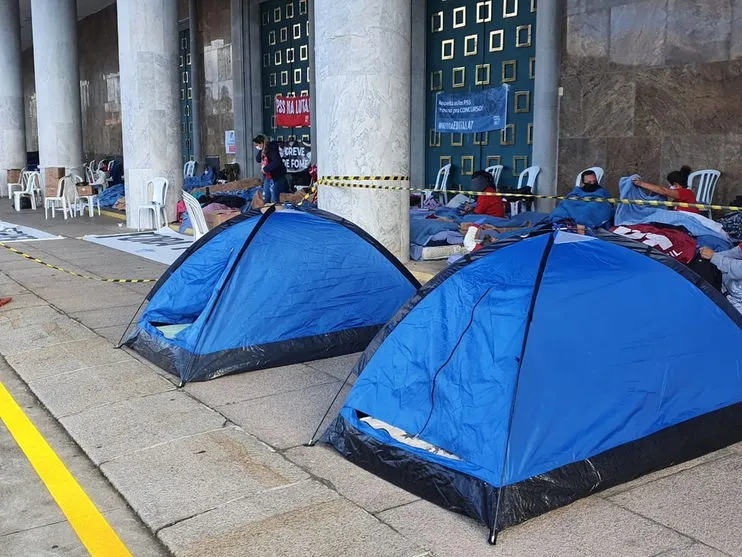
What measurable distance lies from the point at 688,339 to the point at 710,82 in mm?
8105

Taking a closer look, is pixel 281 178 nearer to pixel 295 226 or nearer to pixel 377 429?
pixel 295 226

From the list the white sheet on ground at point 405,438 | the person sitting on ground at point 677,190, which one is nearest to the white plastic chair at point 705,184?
the person sitting on ground at point 677,190

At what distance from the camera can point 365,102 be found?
9.77 m

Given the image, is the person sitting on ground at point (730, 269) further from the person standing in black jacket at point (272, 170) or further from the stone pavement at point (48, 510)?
the person standing in black jacket at point (272, 170)

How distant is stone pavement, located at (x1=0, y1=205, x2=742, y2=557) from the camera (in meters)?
3.65

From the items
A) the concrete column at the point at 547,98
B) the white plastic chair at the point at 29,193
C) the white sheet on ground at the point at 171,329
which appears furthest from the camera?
the white plastic chair at the point at 29,193

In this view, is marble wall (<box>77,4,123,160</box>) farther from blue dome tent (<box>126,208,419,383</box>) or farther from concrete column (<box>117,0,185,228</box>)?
blue dome tent (<box>126,208,419,383</box>)

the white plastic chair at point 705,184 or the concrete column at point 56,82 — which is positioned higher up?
the concrete column at point 56,82

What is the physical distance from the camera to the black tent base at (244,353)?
6.18m

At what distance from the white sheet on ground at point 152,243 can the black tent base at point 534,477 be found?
8.22 meters

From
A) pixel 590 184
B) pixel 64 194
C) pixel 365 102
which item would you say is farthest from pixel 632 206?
→ pixel 64 194

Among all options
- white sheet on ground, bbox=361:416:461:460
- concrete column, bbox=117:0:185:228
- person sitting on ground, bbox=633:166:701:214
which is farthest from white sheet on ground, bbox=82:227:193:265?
white sheet on ground, bbox=361:416:461:460

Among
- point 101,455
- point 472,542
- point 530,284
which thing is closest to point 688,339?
point 530,284

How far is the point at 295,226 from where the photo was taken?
6.59m
